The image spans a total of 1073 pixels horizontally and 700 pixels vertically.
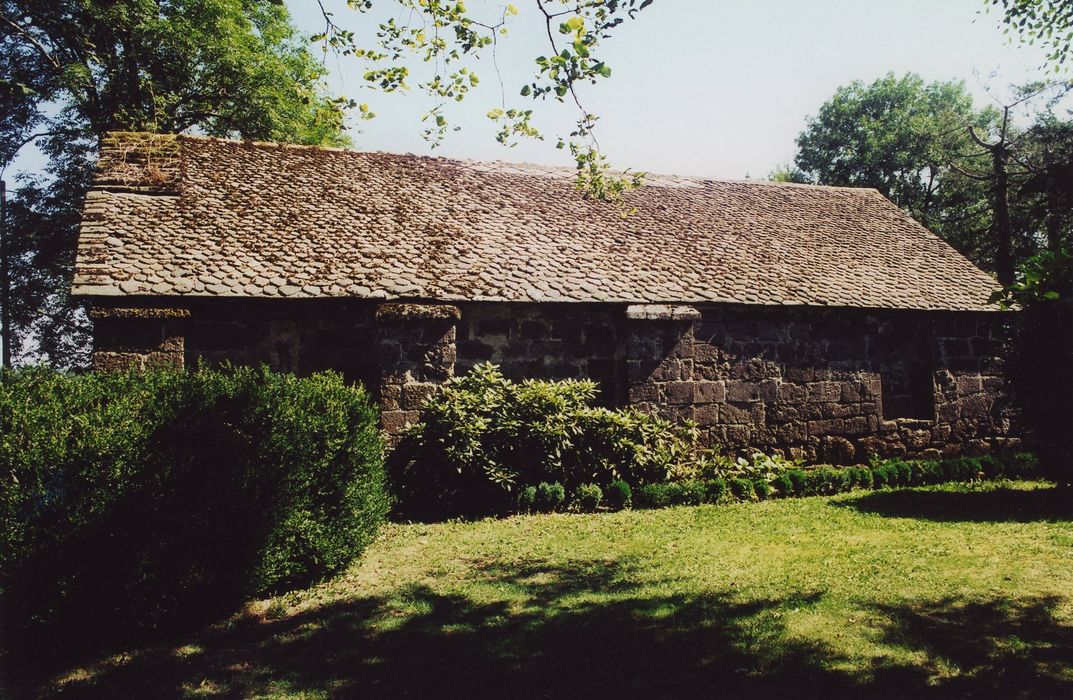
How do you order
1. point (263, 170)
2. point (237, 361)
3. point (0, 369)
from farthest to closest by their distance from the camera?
point (263, 170)
point (237, 361)
point (0, 369)

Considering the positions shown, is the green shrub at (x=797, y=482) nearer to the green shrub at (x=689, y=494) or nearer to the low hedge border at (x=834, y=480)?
the low hedge border at (x=834, y=480)

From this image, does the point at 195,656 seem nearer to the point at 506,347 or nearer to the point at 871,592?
the point at 871,592

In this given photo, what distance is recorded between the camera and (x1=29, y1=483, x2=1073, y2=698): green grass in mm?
4023

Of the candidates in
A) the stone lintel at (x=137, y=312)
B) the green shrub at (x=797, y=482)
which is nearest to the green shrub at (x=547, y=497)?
the green shrub at (x=797, y=482)

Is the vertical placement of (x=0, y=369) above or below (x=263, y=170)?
below

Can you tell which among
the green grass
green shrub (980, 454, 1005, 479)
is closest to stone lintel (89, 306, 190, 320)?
the green grass

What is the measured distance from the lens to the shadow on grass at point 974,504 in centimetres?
837

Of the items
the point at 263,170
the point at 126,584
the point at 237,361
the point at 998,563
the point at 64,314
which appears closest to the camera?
the point at 126,584

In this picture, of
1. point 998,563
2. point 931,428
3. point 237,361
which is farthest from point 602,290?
point 931,428

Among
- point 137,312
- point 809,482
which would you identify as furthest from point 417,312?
point 809,482

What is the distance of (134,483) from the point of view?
452 cm

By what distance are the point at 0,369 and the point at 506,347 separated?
667 cm

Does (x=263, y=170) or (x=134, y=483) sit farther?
(x=263, y=170)

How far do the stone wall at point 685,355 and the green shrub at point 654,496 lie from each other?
176 centimetres
